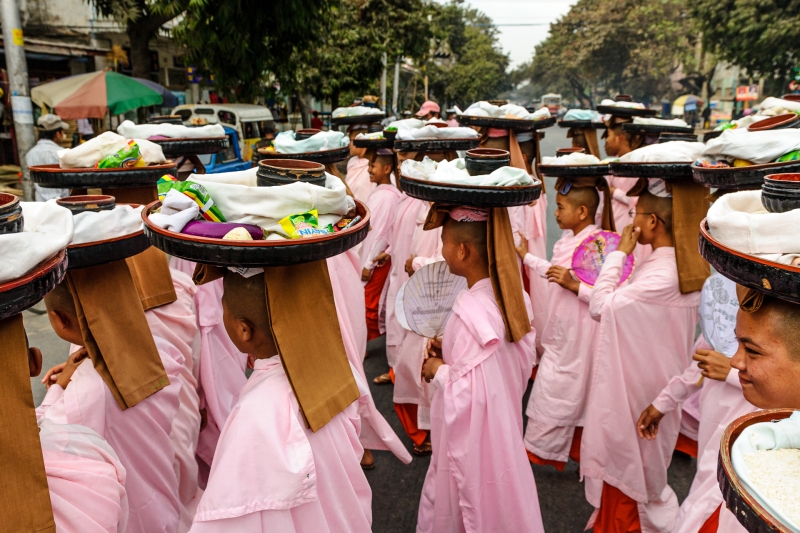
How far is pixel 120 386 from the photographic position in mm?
2426

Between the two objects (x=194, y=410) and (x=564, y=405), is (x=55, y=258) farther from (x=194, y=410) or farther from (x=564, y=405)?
(x=564, y=405)

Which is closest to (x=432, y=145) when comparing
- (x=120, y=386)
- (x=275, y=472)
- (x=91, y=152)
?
(x=91, y=152)

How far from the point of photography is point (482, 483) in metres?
2.79

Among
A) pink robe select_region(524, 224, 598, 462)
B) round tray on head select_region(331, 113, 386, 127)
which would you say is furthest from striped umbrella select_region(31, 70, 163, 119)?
pink robe select_region(524, 224, 598, 462)

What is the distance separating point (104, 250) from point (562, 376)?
9.88ft

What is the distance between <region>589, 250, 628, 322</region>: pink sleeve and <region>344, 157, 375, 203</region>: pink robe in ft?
12.9

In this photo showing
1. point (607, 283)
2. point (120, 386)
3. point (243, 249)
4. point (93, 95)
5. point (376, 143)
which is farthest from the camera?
point (93, 95)

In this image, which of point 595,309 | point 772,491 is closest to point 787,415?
point 772,491

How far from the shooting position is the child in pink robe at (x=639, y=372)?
10.6 ft

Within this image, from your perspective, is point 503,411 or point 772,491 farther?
point 503,411

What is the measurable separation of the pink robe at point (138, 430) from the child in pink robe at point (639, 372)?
2.38 metres

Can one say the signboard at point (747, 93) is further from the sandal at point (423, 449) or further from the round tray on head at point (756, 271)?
the round tray on head at point (756, 271)

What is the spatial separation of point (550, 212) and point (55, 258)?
12.1 meters

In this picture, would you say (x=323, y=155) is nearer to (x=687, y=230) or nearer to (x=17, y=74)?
(x=687, y=230)
